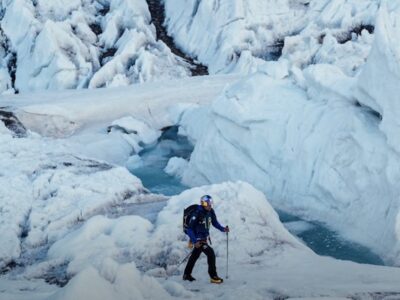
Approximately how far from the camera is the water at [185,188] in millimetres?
11852

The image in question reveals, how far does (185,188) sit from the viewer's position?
17.9 m

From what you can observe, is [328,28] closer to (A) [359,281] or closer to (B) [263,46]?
(B) [263,46]

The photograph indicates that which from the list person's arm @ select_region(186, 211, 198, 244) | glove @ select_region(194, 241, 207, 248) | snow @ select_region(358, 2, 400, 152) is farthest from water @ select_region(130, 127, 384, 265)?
person's arm @ select_region(186, 211, 198, 244)

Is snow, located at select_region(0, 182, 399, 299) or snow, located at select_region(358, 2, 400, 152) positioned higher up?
snow, located at select_region(358, 2, 400, 152)

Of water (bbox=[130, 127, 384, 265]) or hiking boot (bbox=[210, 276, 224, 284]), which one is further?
water (bbox=[130, 127, 384, 265])

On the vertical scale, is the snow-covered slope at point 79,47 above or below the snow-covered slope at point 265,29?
below

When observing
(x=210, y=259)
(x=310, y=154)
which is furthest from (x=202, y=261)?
(x=310, y=154)

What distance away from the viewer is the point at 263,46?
33.7 meters

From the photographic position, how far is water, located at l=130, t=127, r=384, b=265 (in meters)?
11.9

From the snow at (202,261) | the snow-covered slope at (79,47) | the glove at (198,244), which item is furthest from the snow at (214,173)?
the glove at (198,244)

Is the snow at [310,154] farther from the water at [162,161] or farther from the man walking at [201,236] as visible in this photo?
the man walking at [201,236]

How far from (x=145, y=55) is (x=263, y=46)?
7273 millimetres

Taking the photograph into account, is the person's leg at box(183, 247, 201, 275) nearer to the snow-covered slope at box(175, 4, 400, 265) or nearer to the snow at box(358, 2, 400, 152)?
the snow-covered slope at box(175, 4, 400, 265)

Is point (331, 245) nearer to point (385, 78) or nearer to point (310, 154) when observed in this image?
point (310, 154)
